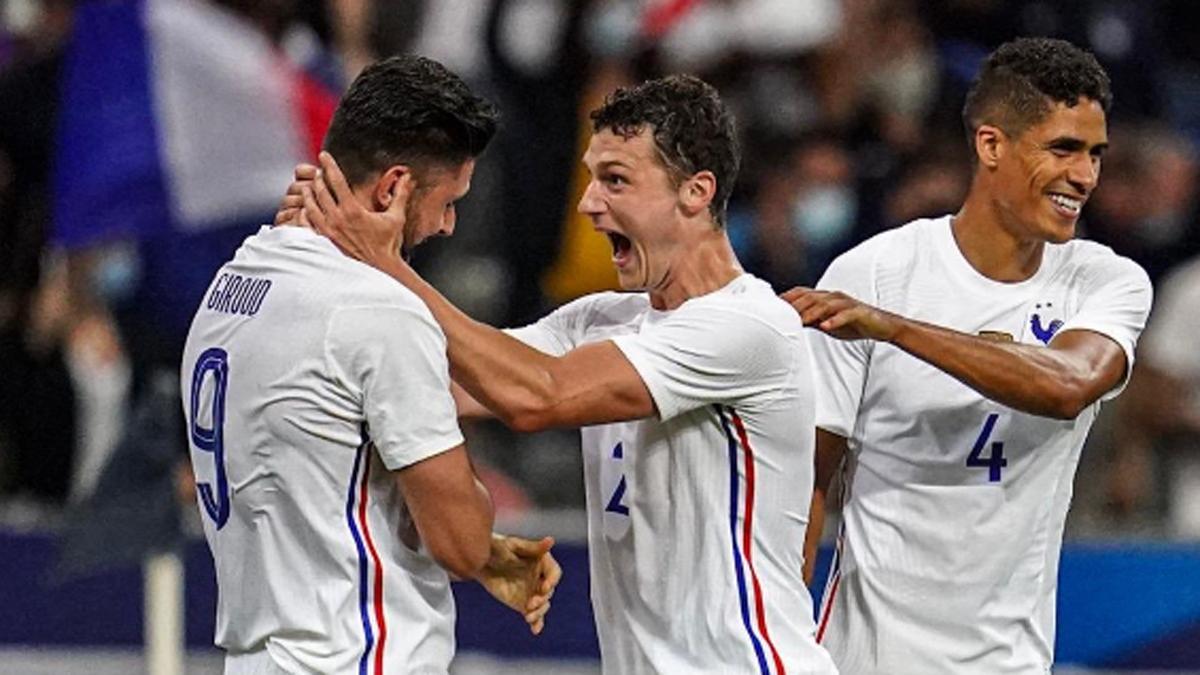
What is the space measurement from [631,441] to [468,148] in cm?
75

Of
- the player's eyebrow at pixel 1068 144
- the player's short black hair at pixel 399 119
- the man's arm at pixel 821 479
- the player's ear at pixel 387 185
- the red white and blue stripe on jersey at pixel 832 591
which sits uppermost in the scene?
the player's short black hair at pixel 399 119

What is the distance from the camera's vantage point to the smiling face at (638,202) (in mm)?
5031

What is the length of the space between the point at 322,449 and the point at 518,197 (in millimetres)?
5881

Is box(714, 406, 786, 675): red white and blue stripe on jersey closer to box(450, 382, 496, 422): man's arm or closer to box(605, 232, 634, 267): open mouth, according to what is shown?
box(605, 232, 634, 267): open mouth

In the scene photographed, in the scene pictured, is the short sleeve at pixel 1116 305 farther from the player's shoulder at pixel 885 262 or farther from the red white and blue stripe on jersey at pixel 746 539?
the red white and blue stripe on jersey at pixel 746 539

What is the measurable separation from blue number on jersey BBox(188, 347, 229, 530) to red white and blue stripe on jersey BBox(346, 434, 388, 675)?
0.28m

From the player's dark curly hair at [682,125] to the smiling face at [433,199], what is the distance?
0.47 metres

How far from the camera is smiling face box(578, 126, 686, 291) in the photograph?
5.03 m

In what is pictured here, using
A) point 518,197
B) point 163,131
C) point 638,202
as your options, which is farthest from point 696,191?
point 518,197

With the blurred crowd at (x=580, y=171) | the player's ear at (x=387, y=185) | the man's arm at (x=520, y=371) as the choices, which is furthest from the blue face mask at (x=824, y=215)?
the player's ear at (x=387, y=185)

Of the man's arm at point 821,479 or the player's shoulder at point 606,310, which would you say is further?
the man's arm at point 821,479

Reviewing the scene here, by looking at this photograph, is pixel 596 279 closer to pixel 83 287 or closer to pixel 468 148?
pixel 83 287

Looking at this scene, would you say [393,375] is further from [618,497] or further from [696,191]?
[696,191]

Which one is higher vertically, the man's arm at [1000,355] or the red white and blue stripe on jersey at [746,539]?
the man's arm at [1000,355]
